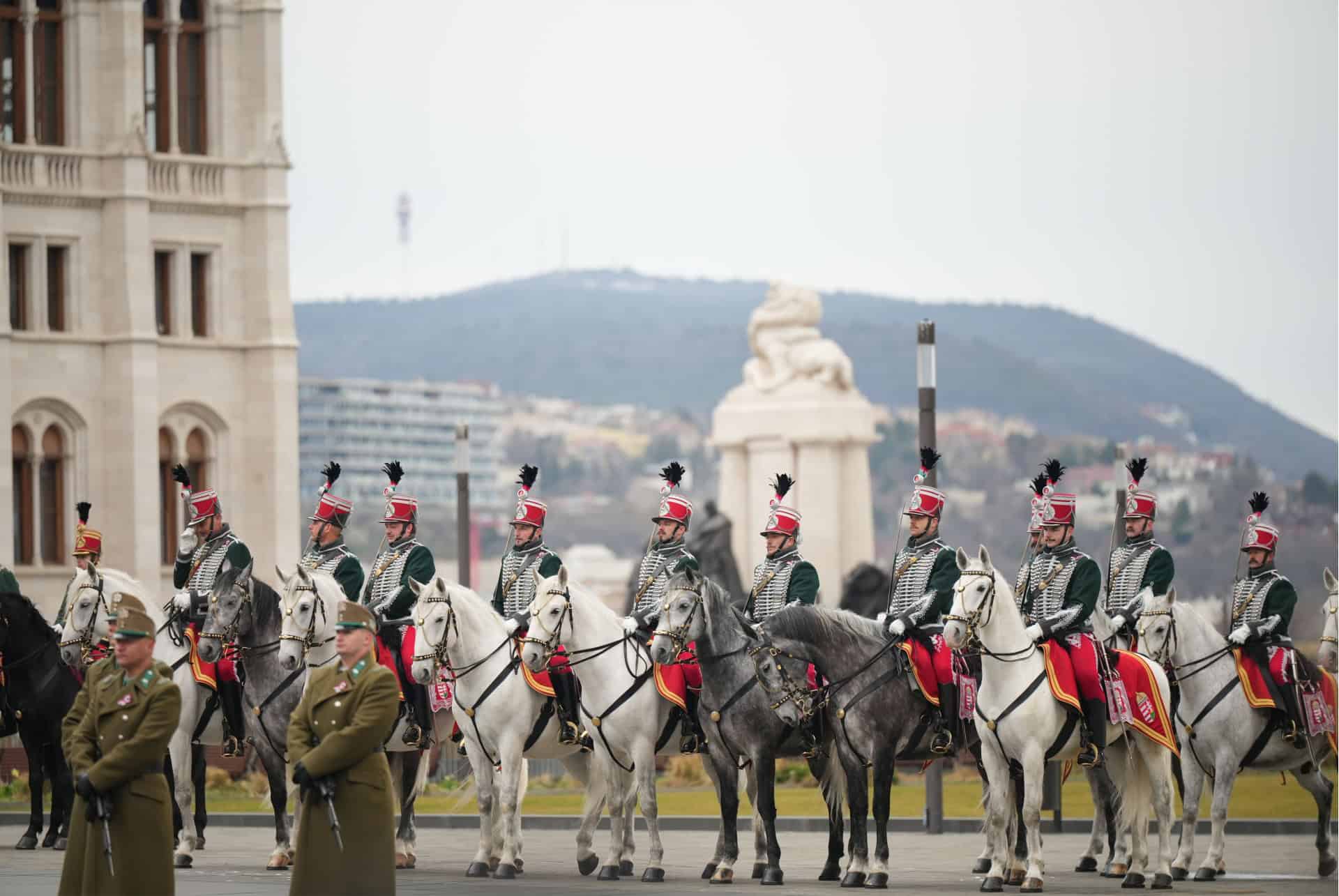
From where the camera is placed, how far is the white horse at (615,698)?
68.1 ft

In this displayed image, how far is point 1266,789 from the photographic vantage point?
30781 mm

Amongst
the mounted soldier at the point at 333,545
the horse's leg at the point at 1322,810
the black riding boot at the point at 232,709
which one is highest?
the mounted soldier at the point at 333,545

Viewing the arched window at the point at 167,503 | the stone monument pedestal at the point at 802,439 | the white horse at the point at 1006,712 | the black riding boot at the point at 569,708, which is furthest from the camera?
the arched window at the point at 167,503

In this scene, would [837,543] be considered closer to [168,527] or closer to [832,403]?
[832,403]

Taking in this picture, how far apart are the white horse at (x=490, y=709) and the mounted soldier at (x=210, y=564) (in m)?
2.08

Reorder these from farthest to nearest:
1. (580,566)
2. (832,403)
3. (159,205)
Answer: (580,566) → (159,205) → (832,403)

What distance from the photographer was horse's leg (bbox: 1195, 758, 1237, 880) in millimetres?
20297

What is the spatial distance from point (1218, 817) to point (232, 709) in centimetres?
870

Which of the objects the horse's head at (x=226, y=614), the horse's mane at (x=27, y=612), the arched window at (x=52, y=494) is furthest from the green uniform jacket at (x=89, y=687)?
the arched window at (x=52, y=494)

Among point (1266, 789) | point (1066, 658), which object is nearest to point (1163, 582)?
point (1066, 658)

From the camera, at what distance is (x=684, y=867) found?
72.2 ft

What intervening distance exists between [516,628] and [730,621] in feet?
7.01

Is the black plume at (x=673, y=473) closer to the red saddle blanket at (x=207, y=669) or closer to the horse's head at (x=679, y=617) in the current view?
the horse's head at (x=679, y=617)

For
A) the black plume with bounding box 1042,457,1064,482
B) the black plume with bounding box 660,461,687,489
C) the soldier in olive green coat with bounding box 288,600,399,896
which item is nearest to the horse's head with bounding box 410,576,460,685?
the black plume with bounding box 660,461,687,489
